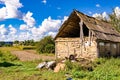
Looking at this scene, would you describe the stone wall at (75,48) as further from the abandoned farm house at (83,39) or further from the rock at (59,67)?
the rock at (59,67)

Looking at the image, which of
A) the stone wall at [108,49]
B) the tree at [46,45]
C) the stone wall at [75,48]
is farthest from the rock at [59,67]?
the tree at [46,45]

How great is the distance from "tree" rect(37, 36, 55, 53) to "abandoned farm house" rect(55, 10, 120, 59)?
51.8 feet

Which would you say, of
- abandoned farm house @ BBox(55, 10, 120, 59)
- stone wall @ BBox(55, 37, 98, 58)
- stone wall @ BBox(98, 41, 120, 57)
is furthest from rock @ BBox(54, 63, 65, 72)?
stone wall @ BBox(98, 41, 120, 57)

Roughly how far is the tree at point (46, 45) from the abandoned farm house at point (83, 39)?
15787mm

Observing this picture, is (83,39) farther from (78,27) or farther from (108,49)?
(108,49)

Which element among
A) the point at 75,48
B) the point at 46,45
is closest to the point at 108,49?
the point at 75,48

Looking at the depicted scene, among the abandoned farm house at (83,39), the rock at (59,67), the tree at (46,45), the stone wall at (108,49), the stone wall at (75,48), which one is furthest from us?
the tree at (46,45)

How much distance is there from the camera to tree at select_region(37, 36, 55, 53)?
44.0 meters

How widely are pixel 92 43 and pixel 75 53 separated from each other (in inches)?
86.6

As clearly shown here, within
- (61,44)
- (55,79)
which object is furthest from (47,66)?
(61,44)

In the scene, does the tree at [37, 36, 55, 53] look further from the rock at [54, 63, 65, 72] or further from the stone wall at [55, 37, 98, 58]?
the rock at [54, 63, 65, 72]

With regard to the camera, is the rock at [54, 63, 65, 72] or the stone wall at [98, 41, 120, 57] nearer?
the rock at [54, 63, 65, 72]

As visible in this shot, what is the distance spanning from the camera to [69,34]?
28312 millimetres

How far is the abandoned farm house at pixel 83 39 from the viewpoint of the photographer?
2469 centimetres
